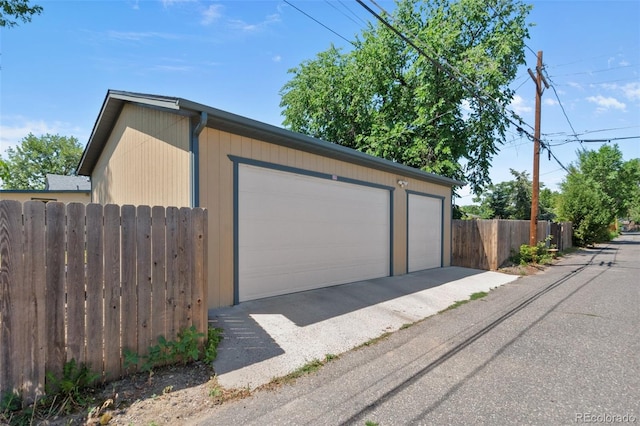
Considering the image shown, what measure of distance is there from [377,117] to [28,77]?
15138 millimetres

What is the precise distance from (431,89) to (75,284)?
16318mm

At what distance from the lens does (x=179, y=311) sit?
332 cm

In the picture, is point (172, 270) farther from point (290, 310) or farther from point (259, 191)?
point (259, 191)

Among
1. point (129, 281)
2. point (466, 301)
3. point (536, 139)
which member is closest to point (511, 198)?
point (536, 139)

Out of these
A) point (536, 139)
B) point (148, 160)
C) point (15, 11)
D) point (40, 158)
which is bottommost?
point (148, 160)

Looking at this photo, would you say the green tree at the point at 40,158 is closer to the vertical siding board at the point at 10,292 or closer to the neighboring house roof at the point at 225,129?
the neighboring house roof at the point at 225,129

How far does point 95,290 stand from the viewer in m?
2.77

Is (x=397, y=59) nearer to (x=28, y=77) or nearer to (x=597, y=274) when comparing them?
(x=597, y=274)

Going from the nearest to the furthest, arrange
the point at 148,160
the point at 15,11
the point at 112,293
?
the point at 112,293
the point at 148,160
the point at 15,11

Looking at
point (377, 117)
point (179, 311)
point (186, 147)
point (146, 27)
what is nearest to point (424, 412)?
point (179, 311)

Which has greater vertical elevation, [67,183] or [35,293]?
[67,183]

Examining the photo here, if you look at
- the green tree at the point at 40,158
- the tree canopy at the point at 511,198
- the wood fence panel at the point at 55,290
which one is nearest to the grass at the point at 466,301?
the wood fence panel at the point at 55,290

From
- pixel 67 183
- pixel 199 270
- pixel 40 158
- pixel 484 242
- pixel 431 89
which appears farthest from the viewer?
pixel 40 158

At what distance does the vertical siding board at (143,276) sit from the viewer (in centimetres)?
304
